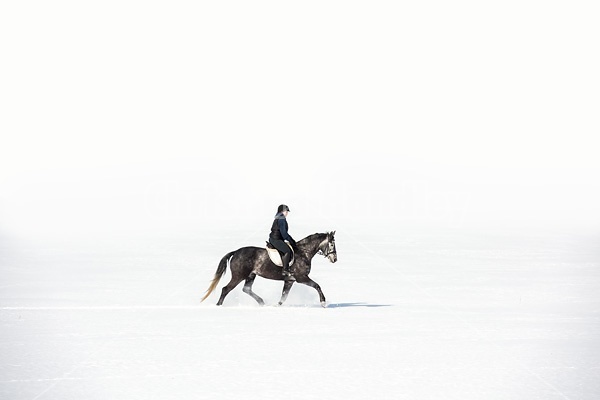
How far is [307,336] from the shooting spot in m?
12.2

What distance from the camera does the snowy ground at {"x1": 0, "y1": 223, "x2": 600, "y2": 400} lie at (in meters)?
8.69

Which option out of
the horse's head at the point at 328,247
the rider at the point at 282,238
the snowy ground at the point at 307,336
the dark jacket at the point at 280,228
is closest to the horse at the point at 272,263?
the horse's head at the point at 328,247

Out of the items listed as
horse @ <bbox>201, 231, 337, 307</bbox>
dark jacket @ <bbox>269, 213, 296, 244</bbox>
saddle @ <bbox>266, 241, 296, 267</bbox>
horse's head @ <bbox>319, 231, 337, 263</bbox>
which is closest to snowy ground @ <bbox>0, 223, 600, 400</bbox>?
horse @ <bbox>201, 231, 337, 307</bbox>

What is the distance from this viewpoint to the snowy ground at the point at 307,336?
342 inches

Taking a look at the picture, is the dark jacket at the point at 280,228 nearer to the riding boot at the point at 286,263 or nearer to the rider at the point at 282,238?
the rider at the point at 282,238

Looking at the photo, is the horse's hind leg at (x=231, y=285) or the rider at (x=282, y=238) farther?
the horse's hind leg at (x=231, y=285)

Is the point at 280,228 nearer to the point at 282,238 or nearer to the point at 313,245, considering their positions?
the point at 282,238

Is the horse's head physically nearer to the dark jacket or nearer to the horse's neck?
the horse's neck

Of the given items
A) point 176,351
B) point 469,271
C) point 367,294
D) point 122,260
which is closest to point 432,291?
point 367,294

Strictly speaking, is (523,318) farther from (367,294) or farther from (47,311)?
(47,311)

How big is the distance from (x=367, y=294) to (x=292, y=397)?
11343mm

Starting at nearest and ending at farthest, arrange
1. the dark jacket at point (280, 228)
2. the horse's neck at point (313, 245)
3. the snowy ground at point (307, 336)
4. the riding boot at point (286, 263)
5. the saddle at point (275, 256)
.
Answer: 1. the snowy ground at point (307, 336)
2. the dark jacket at point (280, 228)
3. the riding boot at point (286, 263)
4. the saddle at point (275, 256)
5. the horse's neck at point (313, 245)

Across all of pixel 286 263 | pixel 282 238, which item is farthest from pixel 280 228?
pixel 286 263

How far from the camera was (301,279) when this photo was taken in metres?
16.2
